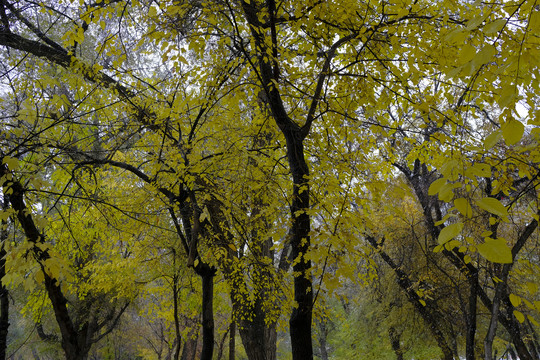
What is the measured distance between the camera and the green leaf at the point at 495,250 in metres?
1.02

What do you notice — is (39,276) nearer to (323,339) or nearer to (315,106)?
(315,106)

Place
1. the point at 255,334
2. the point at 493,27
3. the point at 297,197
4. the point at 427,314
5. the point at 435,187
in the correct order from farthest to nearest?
1. the point at 427,314
2. the point at 255,334
3. the point at 297,197
4. the point at 435,187
5. the point at 493,27

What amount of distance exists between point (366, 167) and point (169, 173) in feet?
8.10

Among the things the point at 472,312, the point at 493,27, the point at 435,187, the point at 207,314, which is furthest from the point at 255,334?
the point at 493,27

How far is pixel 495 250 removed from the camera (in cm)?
106

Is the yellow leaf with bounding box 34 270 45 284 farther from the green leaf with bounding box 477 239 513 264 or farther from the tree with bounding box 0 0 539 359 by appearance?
the green leaf with bounding box 477 239 513 264

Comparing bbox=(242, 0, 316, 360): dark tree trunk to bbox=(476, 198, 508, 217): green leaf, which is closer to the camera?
bbox=(476, 198, 508, 217): green leaf

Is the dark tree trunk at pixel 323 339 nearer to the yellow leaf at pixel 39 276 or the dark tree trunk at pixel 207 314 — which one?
the dark tree trunk at pixel 207 314

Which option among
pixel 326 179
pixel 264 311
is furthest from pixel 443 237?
pixel 264 311

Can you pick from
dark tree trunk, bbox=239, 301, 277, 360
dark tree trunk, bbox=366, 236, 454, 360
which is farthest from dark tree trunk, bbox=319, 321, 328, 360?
dark tree trunk, bbox=239, 301, 277, 360

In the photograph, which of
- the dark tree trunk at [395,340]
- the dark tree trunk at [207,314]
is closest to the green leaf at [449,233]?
the dark tree trunk at [207,314]

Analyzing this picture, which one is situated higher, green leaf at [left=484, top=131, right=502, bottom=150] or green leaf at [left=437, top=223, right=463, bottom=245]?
green leaf at [left=484, top=131, right=502, bottom=150]

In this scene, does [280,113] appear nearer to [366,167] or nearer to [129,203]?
[366,167]

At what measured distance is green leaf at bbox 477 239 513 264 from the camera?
102 cm
